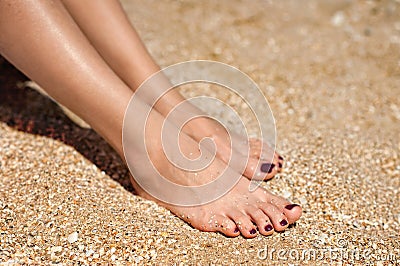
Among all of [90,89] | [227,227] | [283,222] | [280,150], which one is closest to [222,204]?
[227,227]

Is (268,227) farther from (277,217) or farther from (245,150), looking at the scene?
(245,150)

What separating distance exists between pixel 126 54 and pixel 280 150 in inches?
31.4

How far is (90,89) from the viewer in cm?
Answer: 181

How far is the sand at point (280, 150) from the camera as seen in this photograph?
172cm

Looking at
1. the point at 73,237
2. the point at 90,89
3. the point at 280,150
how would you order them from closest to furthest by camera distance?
the point at 73,237 < the point at 90,89 < the point at 280,150

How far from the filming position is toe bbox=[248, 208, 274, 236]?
70.9 inches

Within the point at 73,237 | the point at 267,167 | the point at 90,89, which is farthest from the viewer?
the point at 267,167

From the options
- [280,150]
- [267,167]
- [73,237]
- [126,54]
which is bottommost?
[280,150]

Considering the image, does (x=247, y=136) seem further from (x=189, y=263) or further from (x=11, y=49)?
(x=11, y=49)

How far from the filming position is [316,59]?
2998 millimetres

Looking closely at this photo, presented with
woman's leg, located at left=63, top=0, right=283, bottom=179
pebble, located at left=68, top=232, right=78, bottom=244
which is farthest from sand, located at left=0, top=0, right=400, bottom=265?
woman's leg, located at left=63, top=0, right=283, bottom=179

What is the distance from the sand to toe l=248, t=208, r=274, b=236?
0.10 ft

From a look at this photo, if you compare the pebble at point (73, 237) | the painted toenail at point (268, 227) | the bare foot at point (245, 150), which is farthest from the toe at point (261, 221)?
the pebble at point (73, 237)

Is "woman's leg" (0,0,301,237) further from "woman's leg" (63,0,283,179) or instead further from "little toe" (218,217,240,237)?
"woman's leg" (63,0,283,179)
